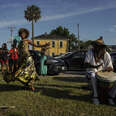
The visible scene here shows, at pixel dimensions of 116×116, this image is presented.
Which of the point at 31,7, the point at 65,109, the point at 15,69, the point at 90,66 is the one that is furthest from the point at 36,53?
the point at 31,7

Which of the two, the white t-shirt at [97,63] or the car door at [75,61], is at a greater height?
the white t-shirt at [97,63]

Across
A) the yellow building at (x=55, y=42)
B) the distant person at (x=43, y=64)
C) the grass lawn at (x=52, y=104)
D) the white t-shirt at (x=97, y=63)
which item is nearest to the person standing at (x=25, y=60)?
the grass lawn at (x=52, y=104)

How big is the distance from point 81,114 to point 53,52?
176ft

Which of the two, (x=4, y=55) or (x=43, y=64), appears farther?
(x=4, y=55)

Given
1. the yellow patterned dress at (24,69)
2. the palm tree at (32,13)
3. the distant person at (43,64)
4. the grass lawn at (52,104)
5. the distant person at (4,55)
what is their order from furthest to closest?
1. the palm tree at (32,13)
2. the distant person at (4,55)
3. the distant person at (43,64)
4. the yellow patterned dress at (24,69)
5. the grass lawn at (52,104)

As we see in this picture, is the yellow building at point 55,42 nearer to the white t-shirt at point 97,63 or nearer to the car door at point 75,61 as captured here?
the car door at point 75,61

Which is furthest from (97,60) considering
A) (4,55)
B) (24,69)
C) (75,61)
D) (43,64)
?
(4,55)

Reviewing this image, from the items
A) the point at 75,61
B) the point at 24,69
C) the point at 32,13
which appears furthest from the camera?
the point at 32,13

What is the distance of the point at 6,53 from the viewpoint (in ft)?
38.4

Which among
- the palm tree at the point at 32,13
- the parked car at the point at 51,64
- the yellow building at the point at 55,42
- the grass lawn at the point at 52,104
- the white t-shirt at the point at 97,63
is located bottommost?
the grass lawn at the point at 52,104

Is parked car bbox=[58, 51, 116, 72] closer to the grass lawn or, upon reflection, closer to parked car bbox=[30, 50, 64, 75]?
parked car bbox=[30, 50, 64, 75]

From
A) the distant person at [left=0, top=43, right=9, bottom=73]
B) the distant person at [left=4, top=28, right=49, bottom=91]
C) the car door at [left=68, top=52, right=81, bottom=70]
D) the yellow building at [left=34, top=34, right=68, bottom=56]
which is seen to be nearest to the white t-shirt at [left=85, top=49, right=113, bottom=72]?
the distant person at [left=4, top=28, right=49, bottom=91]

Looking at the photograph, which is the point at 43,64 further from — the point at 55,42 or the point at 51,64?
the point at 55,42

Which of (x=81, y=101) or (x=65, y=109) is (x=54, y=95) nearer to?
(x=81, y=101)
